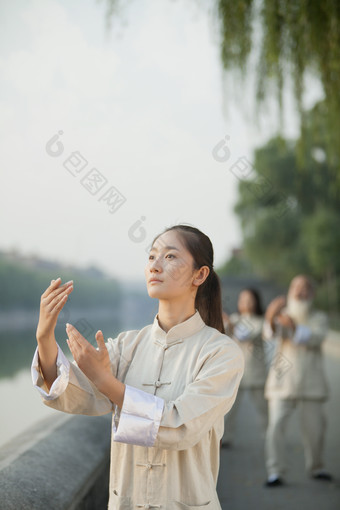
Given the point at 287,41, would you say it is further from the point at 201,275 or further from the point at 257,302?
the point at 257,302

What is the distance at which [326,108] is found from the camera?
481 centimetres

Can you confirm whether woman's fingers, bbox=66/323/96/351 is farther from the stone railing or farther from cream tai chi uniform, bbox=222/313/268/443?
cream tai chi uniform, bbox=222/313/268/443

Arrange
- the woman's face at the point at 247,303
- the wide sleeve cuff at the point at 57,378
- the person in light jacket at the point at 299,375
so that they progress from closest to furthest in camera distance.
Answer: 1. the wide sleeve cuff at the point at 57,378
2. the person in light jacket at the point at 299,375
3. the woman's face at the point at 247,303

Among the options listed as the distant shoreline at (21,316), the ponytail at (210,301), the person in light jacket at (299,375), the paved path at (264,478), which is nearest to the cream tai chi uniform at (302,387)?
the person in light jacket at (299,375)

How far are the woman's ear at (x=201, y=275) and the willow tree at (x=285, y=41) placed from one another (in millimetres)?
2463

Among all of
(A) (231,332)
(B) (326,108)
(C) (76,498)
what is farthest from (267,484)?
(B) (326,108)

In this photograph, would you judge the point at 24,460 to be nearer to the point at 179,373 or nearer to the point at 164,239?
the point at 179,373

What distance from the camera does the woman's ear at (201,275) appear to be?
2315mm

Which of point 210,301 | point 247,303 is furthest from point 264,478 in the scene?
point 210,301

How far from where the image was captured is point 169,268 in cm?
222

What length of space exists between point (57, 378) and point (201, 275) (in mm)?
653

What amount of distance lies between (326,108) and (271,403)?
8.79 ft

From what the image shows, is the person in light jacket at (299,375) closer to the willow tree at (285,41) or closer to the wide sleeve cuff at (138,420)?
the willow tree at (285,41)

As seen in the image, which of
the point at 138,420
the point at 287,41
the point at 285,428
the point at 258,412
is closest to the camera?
the point at 138,420
